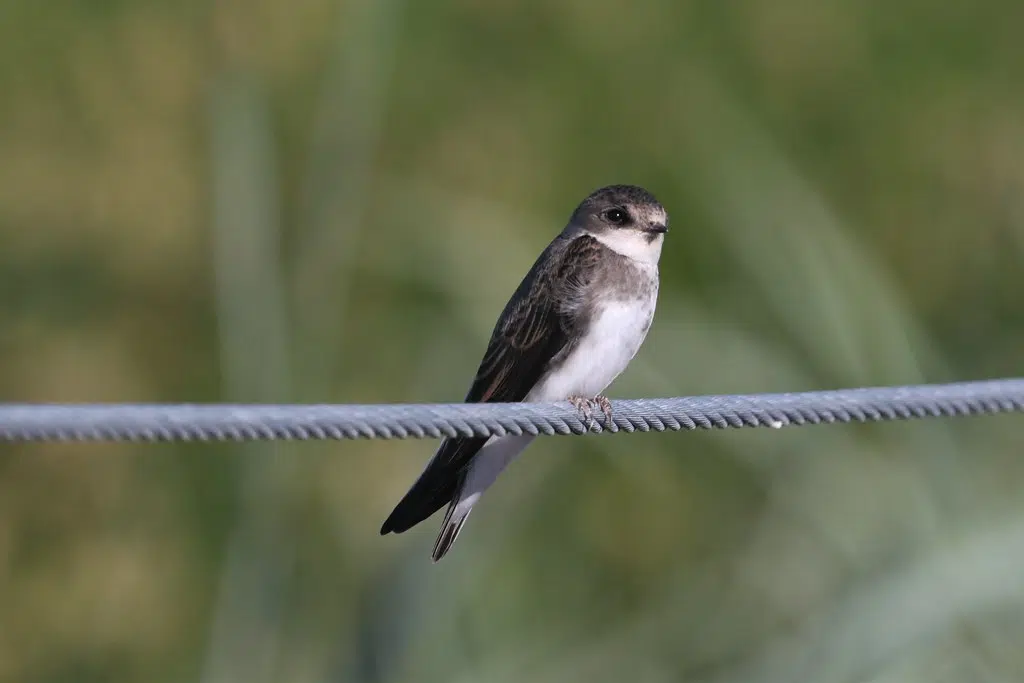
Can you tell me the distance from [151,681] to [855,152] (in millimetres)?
3968

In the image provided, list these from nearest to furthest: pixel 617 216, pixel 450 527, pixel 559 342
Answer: pixel 450 527 → pixel 559 342 → pixel 617 216

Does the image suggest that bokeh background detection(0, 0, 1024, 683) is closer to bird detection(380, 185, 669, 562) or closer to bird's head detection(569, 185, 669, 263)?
bird detection(380, 185, 669, 562)

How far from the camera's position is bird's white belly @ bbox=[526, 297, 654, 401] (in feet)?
12.7

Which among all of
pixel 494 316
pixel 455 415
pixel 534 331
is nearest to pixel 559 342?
pixel 534 331

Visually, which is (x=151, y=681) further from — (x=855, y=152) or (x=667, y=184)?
(x=855, y=152)

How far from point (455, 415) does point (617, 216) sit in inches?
74.1

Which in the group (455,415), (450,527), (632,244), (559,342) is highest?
(455,415)

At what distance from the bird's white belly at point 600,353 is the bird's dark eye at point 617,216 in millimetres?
342

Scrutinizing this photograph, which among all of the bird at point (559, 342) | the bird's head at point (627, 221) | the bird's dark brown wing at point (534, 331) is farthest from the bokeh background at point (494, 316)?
the bird's head at point (627, 221)

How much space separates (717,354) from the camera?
15.5 feet

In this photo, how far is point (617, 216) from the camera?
421 cm

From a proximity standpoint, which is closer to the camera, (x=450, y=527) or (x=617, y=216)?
(x=450, y=527)

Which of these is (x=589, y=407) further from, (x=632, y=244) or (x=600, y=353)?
(x=632, y=244)

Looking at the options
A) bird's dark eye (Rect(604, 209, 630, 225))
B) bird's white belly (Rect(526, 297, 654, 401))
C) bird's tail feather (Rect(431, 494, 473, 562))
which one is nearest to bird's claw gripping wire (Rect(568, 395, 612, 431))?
bird's white belly (Rect(526, 297, 654, 401))
